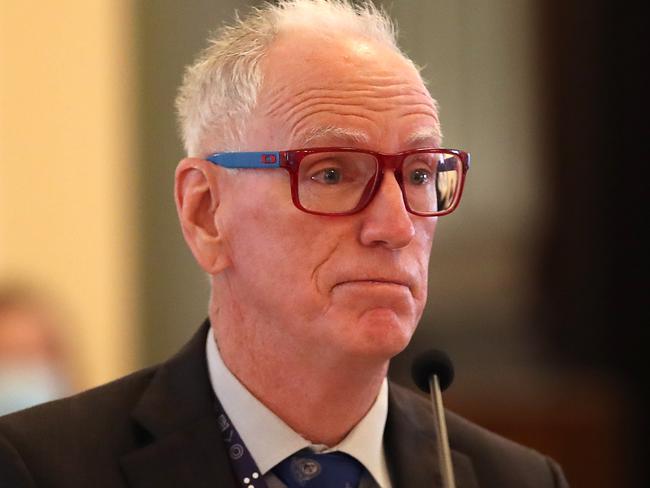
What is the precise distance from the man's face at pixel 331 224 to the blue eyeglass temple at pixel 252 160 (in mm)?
19

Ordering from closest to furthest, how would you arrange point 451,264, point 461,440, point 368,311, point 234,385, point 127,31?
point 368,311, point 234,385, point 461,440, point 127,31, point 451,264

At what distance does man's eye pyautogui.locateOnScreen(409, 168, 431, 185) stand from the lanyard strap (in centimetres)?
58

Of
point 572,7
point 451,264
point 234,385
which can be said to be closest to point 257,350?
point 234,385

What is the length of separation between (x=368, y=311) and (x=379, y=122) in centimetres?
35

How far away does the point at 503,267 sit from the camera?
673cm

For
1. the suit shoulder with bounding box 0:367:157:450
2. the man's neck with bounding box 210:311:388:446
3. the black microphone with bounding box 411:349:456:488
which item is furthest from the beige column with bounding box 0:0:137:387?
the black microphone with bounding box 411:349:456:488

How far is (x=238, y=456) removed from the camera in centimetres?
250

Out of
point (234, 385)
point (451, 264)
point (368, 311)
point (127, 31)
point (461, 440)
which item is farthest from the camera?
point (451, 264)

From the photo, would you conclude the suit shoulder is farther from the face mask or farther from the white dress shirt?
the face mask

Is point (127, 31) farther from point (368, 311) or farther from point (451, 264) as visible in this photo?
point (368, 311)

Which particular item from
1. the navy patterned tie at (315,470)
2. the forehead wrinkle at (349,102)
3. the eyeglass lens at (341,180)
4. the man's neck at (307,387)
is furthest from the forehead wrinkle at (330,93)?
the navy patterned tie at (315,470)

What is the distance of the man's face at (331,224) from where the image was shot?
237cm

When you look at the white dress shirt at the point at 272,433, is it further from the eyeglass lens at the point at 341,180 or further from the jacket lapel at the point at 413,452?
the eyeglass lens at the point at 341,180

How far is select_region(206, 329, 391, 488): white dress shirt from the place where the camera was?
2.48 metres
